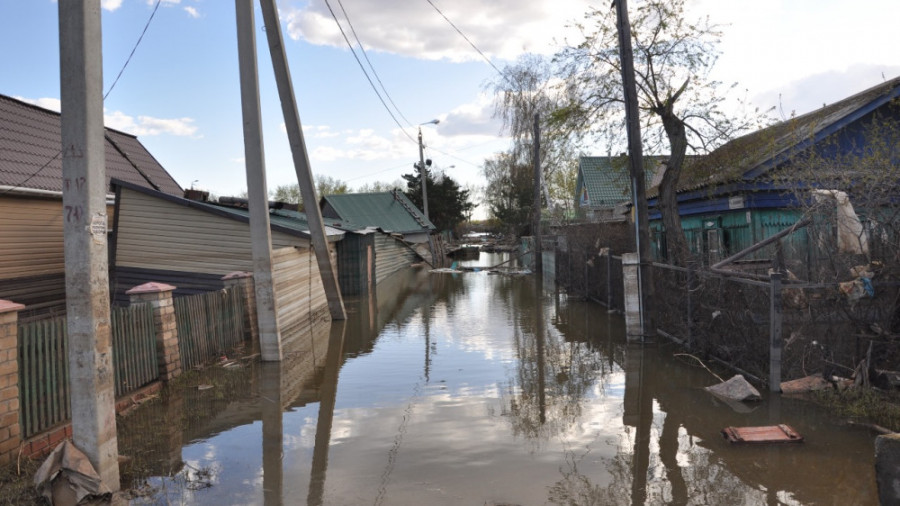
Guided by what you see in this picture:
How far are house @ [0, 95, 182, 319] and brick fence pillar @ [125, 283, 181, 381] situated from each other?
4498 mm

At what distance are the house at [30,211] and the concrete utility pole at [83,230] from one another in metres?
8.04

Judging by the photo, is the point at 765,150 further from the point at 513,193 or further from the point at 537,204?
Result: the point at 513,193

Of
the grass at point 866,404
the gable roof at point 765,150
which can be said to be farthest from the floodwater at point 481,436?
the gable roof at point 765,150

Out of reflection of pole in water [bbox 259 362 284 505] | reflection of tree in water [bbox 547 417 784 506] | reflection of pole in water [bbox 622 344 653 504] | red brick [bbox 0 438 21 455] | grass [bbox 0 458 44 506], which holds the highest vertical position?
red brick [bbox 0 438 21 455]

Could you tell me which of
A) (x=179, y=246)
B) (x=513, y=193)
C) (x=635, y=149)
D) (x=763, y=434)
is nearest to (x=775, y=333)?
(x=763, y=434)

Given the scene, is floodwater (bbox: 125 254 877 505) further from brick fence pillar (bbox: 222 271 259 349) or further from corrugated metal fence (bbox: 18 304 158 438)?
brick fence pillar (bbox: 222 271 259 349)

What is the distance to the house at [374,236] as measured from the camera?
22.5 meters

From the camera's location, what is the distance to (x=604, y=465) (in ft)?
18.3

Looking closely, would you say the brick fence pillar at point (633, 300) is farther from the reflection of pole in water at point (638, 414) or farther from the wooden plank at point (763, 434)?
the wooden plank at point (763, 434)

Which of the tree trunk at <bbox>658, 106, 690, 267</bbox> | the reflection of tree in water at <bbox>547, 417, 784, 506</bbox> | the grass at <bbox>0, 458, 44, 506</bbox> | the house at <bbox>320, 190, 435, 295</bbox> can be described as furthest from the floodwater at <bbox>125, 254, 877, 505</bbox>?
the house at <bbox>320, 190, 435, 295</bbox>

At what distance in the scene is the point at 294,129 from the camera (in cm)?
1366

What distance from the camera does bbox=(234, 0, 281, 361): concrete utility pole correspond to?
34.6 ft

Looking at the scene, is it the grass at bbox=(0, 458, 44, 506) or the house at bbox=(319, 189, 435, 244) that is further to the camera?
the house at bbox=(319, 189, 435, 244)

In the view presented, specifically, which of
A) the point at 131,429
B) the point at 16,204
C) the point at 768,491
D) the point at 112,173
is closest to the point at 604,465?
the point at 768,491
